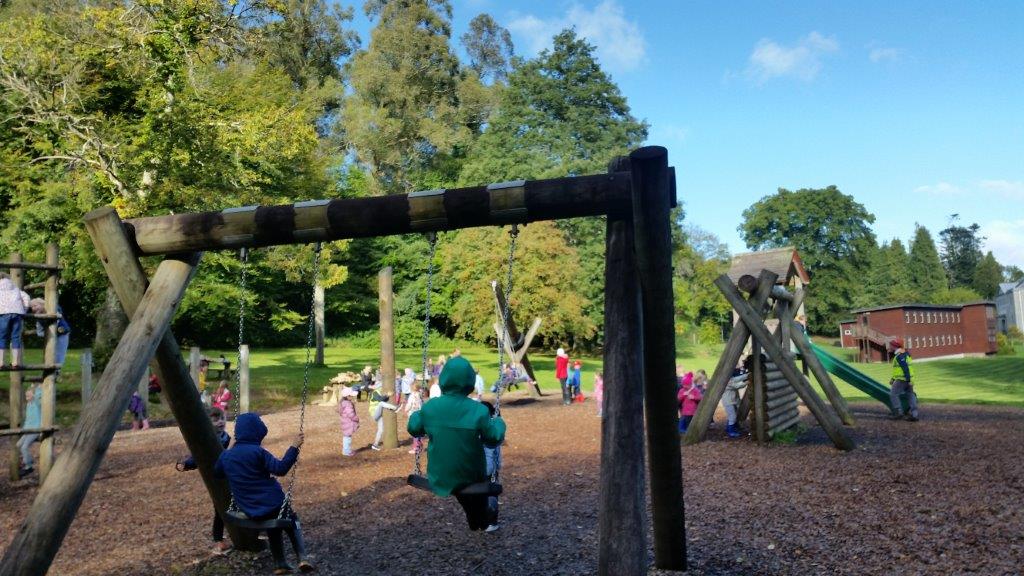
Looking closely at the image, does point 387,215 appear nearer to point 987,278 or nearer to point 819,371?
point 819,371

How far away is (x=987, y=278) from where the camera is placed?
101 meters

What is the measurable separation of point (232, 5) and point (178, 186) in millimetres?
5618

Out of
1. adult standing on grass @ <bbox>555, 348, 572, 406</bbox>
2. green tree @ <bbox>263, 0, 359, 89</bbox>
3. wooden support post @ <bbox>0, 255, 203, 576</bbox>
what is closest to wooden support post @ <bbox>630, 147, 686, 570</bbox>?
wooden support post @ <bbox>0, 255, 203, 576</bbox>

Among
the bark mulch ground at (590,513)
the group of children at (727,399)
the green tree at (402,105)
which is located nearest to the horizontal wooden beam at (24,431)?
the bark mulch ground at (590,513)

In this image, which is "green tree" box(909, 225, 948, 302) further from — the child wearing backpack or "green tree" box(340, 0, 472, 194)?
the child wearing backpack

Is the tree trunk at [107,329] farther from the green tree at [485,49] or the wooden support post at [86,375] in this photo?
the green tree at [485,49]

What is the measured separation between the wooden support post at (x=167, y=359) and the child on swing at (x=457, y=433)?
2.10 m

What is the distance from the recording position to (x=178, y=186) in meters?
21.3

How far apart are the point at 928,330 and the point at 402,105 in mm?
36389

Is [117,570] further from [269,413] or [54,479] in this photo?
[269,413]

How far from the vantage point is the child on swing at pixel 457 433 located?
5281 mm

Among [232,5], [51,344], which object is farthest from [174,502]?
[232,5]

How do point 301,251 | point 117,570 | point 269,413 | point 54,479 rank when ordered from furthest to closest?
1. point 301,251
2. point 269,413
3. point 117,570
4. point 54,479

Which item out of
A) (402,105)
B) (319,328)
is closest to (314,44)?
(402,105)
